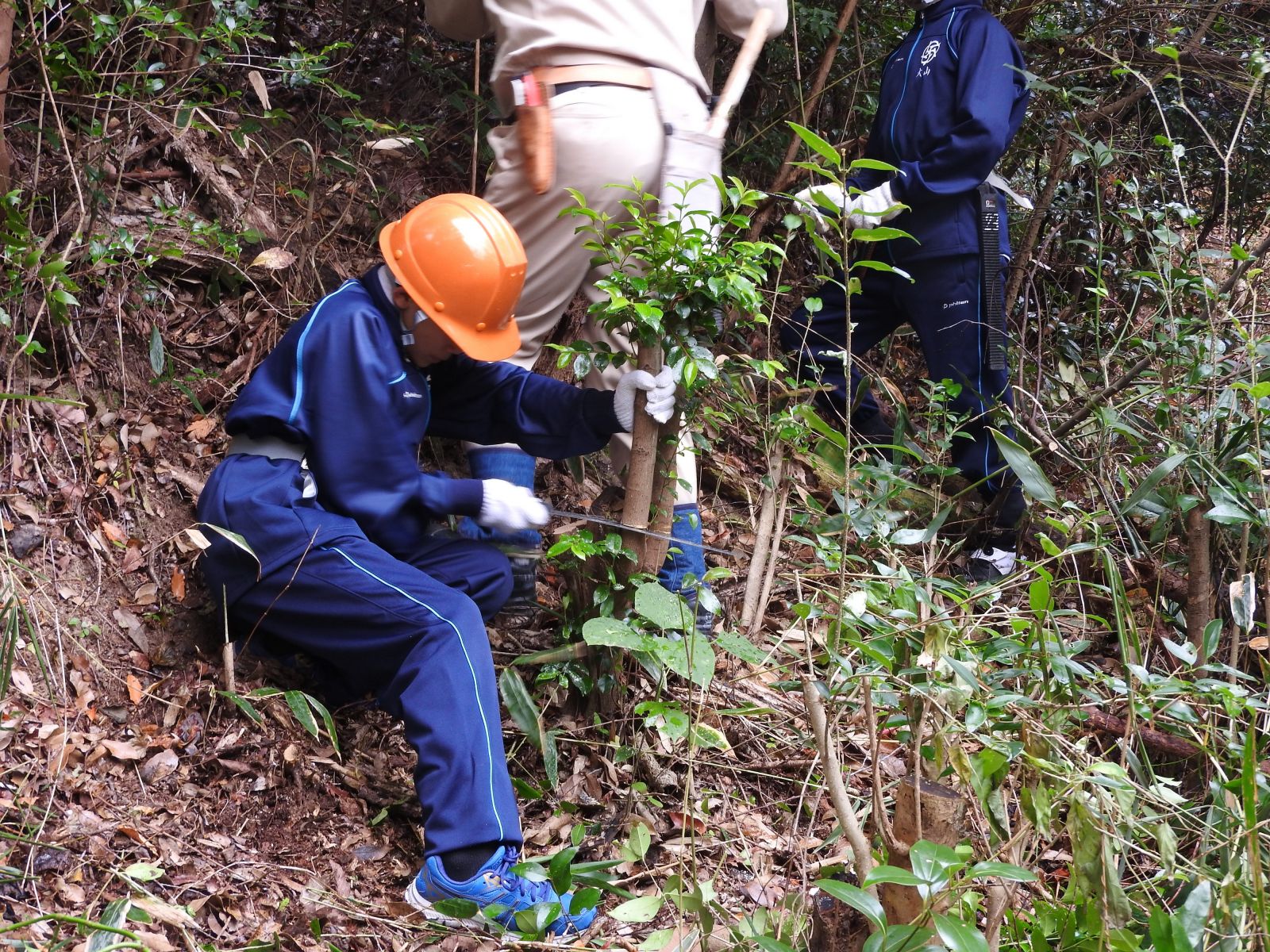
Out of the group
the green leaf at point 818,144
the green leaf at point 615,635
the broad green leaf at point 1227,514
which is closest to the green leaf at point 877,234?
the green leaf at point 818,144

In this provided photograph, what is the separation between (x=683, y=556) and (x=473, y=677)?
826 mm

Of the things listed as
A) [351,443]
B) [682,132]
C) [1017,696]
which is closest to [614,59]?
[682,132]

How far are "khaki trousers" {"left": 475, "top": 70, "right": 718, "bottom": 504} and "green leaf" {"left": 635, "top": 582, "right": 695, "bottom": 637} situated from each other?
542 millimetres

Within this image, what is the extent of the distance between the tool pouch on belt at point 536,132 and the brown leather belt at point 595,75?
6 centimetres

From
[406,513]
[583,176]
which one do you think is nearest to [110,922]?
[406,513]

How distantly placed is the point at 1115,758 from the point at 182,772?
264cm

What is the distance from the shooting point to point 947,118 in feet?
13.3

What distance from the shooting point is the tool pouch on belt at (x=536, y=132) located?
128 inches

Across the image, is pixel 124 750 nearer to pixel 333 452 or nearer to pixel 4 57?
pixel 333 452

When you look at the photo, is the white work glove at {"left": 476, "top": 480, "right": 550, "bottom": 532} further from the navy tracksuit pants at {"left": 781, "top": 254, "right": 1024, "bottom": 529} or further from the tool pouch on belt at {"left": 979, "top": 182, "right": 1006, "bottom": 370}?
the tool pouch on belt at {"left": 979, "top": 182, "right": 1006, "bottom": 370}

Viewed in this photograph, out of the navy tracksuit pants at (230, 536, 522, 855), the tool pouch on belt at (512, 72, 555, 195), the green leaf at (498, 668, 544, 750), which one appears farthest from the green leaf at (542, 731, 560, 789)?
the tool pouch on belt at (512, 72, 555, 195)

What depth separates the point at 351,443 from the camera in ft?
9.47

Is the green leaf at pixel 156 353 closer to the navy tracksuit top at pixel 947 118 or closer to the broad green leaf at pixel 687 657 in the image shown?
the broad green leaf at pixel 687 657

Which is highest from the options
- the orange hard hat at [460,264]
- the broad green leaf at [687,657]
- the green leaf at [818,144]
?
the green leaf at [818,144]
